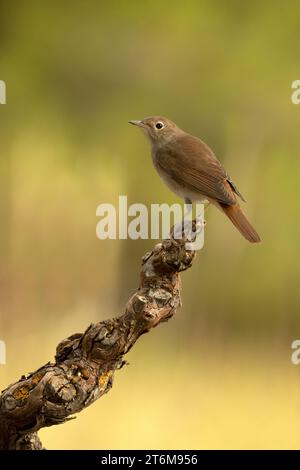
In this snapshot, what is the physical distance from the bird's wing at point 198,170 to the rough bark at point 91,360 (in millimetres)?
806

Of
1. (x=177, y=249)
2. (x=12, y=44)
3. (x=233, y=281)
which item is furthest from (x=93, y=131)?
(x=177, y=249)

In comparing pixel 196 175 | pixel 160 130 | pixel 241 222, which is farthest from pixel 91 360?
pixel 160 130

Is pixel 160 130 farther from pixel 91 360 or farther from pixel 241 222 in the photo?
pixel 91 360

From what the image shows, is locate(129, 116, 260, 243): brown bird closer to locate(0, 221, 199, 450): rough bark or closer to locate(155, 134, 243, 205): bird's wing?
locate(155, 134, 243, 205): bird's wing

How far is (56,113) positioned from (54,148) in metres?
0.32

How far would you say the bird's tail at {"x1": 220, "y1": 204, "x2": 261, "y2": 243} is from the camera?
3.23 m

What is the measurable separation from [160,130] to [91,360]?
1433mm

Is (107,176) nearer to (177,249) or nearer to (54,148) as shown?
(54,148)

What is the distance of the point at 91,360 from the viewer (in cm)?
254

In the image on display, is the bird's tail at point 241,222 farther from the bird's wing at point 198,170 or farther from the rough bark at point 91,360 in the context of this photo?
the rough bark at point 91,360

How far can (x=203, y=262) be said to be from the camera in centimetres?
578

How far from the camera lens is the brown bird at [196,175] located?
11.1 feet

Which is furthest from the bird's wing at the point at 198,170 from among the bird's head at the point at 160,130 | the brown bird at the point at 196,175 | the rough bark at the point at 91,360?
the rough bark at the point at 91,360

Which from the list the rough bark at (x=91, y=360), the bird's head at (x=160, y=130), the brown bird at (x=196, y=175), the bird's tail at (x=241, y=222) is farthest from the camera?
the bird's head at (x=160, y=130)
